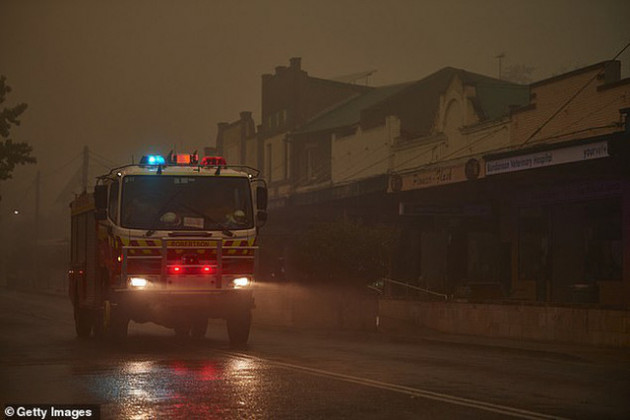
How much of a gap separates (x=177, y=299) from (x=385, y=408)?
792 cm

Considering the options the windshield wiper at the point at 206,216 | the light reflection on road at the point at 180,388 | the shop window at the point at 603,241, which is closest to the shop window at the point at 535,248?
the shop window at the point at 603,241

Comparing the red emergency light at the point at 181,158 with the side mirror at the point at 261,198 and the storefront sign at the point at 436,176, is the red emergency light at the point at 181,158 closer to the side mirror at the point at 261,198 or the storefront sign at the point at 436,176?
the side mirror at the point at 261,198

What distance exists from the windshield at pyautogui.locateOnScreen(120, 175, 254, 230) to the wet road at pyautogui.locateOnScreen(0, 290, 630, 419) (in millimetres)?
2226

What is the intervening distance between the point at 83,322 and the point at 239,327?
14.1ft

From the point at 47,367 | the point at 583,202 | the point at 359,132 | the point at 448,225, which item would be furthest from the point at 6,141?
the point at 47,367

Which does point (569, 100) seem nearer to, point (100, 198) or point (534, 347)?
point (534, 347)

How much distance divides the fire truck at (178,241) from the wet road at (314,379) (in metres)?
0.79

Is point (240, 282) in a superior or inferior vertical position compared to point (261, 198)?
inferior

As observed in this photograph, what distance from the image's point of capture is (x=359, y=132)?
47.0 metres

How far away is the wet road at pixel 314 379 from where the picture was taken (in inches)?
392

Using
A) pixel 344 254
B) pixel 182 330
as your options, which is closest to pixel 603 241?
pixel 344 254

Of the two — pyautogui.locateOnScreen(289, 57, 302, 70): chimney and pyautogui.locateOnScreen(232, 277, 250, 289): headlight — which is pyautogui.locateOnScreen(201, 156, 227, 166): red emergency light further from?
pyautogui.locateOnScreen(289, 57, 302, 70): chimney

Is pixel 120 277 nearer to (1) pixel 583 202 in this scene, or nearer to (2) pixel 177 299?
(2) pixel 177 299

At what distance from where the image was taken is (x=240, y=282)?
17797 mm
